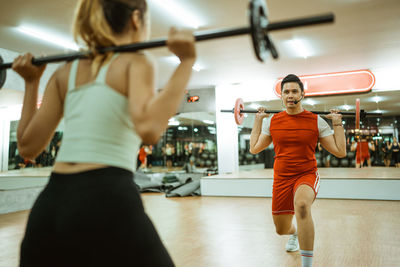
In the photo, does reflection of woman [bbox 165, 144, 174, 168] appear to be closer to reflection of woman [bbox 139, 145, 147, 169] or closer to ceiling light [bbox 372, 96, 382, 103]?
reflection of woman [bbox 139, 145, 147, 169]

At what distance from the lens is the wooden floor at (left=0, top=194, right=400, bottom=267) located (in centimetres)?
250

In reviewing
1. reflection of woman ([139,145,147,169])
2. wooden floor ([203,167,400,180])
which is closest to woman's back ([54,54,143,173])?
wooden floor ([203,167,400,180])

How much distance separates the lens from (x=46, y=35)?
202 inches

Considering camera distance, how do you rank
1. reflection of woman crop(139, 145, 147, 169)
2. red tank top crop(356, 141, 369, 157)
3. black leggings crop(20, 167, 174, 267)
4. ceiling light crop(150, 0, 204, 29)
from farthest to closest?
reflection of woman crop(139, 145, 147, 169), red tank top crop(356, 141, 369, 157), ceiling light crop(150, 0, 204, 29), black leggings crop(20, 167, 174, 267)

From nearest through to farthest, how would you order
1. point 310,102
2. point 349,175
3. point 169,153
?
point 349,175
point 310,102
point 169,153

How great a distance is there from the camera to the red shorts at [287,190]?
2.25 meters

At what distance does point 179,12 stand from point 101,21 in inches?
153

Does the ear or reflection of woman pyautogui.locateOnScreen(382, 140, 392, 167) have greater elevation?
the ear

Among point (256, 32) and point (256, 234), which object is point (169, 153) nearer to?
point (256, 234)

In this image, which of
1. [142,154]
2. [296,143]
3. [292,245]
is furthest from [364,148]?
[296,143]

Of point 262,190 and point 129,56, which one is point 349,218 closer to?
point 262,190

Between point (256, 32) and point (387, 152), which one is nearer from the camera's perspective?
point (256, 32)

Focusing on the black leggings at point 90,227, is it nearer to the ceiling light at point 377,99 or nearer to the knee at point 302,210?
the knee at point 302,210

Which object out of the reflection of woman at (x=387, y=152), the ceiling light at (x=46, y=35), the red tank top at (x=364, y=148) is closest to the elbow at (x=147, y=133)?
the ceiling light at (x=46, y=35)
